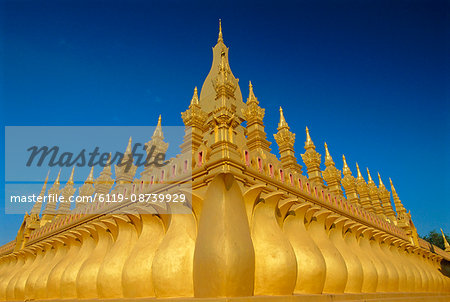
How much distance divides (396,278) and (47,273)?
12.8 metres

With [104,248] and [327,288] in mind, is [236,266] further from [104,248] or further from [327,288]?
[104,248]

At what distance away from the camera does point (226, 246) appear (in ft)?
16.6

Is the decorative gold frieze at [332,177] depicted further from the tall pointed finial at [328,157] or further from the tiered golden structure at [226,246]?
the tiered golden structure at [226,246]

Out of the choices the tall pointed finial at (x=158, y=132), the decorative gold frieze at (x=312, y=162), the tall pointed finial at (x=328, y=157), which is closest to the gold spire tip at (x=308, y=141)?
the decorative gold frieze at (x=312, y=162)

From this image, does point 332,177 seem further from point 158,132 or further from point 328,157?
point 158,132

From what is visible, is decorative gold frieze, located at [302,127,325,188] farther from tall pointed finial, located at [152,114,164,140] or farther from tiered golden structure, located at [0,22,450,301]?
tall pointed finial, located at [152,114,164,140]

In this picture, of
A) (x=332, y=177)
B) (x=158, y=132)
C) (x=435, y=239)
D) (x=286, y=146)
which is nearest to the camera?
(x=286, y=146)

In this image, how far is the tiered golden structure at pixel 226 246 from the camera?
5477 mm

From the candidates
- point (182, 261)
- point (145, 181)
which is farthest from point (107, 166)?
point (182, 261)

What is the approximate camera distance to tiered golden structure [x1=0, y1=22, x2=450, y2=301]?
548 cm

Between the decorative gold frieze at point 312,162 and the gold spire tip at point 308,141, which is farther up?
the gold spire tip at point 308,141

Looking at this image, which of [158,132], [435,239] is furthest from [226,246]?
[435,239]

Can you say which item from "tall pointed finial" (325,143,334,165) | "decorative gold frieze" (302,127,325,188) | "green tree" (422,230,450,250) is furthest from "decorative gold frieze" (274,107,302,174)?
"green tree" (422,230,450,250)

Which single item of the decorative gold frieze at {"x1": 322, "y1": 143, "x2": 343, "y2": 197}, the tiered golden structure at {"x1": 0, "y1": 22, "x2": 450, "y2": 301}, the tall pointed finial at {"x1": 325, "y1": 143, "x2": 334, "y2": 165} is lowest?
the tiered golden structure at {"x1": 0, "y1": 22, "x2": 450, "y2": 301}
